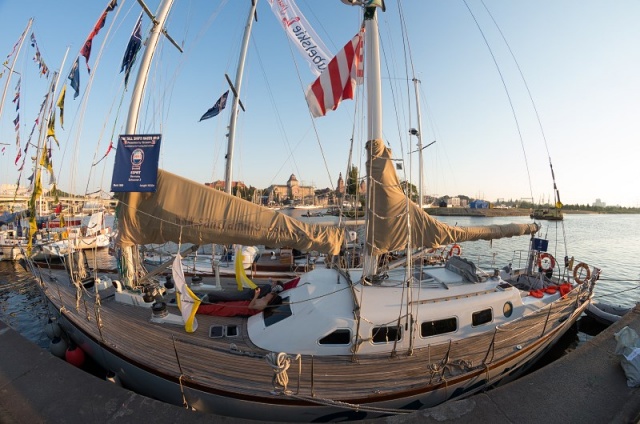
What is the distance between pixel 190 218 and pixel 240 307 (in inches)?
109

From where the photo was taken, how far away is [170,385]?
16.2 ft

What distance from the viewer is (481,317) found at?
22.1ft

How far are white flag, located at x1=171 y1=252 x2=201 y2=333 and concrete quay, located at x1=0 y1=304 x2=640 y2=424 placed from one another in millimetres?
1994

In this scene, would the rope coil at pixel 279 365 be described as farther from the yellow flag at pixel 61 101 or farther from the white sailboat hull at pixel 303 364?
the yellow flag at pixel 61 101

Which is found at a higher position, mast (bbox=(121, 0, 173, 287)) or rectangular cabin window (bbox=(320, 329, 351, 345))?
mast (bbox=(121, 0, 173, 287))

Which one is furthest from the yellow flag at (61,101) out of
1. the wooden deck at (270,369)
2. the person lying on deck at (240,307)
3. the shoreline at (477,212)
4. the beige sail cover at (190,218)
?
the shoreline at (477,212)

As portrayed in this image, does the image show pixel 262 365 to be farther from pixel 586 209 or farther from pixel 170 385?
pixel 586 209

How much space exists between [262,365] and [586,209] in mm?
204432

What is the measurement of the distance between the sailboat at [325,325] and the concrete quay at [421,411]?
0.90 m

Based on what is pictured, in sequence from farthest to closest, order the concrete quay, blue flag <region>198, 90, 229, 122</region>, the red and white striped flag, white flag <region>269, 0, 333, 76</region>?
1. blue flag <region>198, 90, 229, 122</region>
2. white flag <region>269, 0, 333, 76</region>
3. the red and white striped flag
4. the concrete quay

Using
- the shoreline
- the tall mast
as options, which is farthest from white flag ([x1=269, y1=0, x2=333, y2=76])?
the shoreline

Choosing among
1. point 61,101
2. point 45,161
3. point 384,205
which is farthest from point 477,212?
point 45,161

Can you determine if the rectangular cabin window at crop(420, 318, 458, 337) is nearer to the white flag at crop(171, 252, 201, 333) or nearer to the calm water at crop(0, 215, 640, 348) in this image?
the calm water at crop(0, 215, 640, 348)

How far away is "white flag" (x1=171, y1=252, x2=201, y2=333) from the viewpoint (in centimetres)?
605
